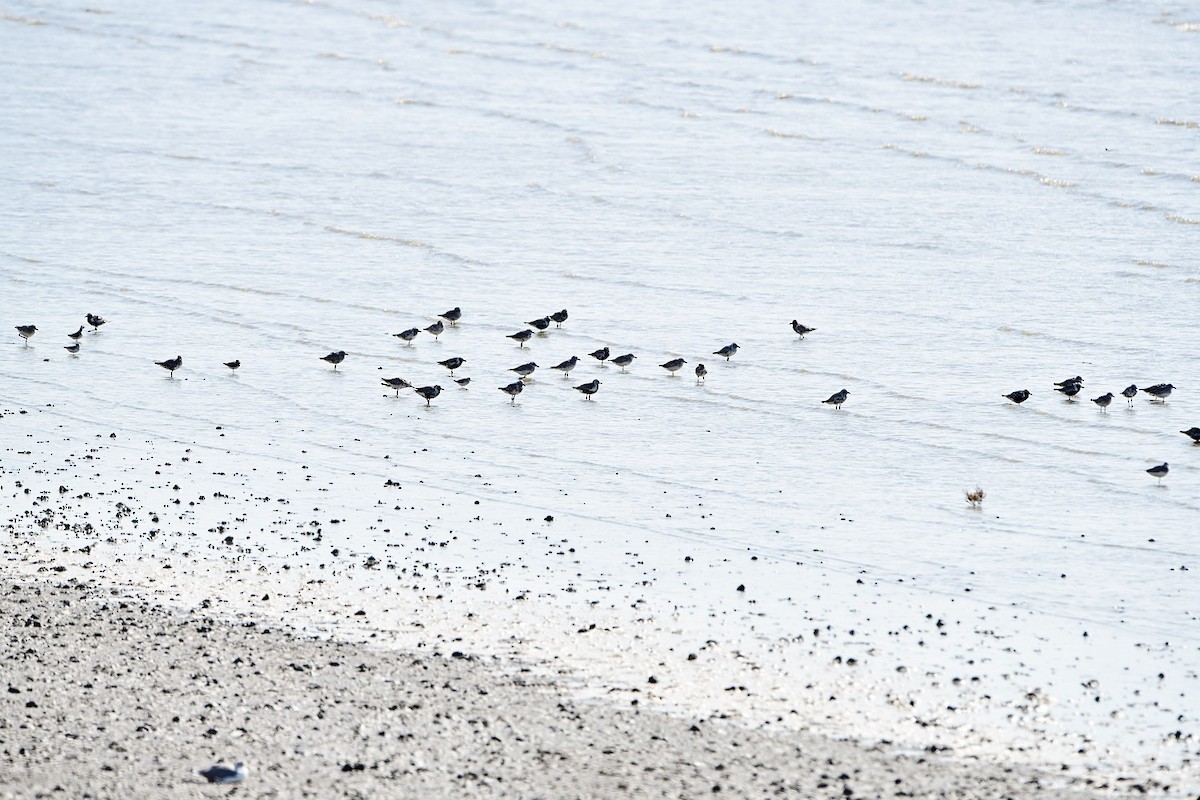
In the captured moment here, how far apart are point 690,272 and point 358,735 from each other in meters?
18.9

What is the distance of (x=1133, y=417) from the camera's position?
1989 centimetres

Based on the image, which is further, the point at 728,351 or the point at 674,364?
the point at 728,351

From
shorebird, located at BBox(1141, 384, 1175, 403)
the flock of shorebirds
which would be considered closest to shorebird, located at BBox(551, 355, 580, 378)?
the flock of shorebirds

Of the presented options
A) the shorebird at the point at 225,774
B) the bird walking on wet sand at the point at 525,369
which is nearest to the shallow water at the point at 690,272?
the bird walking on wet sand at the point at 525,369

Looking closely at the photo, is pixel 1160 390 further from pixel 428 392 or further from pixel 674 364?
pixel 428 392

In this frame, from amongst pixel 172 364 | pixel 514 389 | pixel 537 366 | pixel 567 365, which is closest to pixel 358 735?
pixel 514 389

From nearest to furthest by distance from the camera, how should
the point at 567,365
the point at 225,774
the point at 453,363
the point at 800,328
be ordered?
the point at 225,774
the point at 453,363
the point at 567,365
the point at 800,328

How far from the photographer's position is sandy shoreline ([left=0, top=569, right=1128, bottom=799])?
30.4ft

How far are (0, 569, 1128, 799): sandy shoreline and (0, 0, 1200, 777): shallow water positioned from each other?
1.94 m

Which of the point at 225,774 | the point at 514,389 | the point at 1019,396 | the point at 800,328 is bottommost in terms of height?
the point at 225,774

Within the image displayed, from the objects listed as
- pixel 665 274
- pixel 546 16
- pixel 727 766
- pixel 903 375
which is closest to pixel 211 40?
pixel 546 16

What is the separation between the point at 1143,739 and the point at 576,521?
6.28 meters

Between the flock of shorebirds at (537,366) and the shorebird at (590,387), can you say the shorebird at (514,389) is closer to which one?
the flock of shorebirds at (537,366)

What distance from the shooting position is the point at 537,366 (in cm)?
2130
